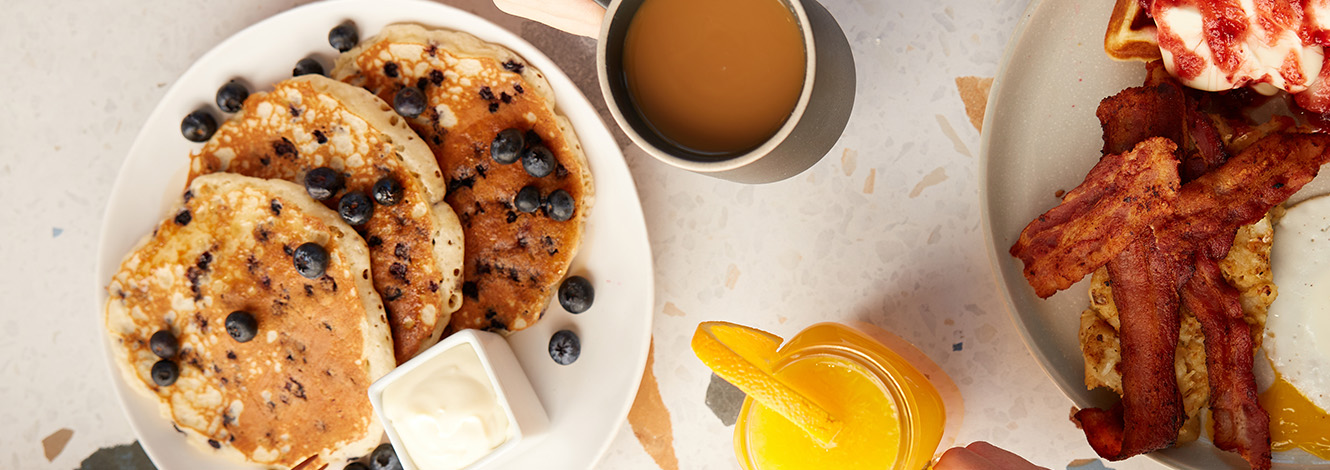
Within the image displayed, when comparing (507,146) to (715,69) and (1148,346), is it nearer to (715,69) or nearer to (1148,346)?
(715,69)

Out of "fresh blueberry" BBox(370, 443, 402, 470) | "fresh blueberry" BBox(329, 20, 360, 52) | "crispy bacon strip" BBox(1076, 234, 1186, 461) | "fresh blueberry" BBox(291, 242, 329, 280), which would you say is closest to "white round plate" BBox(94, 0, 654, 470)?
"fresh blueberry" BBox(329, 20, 360, 52)

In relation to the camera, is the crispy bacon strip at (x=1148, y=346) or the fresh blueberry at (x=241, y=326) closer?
the crispy bacon strip at (x=1148, y=346)

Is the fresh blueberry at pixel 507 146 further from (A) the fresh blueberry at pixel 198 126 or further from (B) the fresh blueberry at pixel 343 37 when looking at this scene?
(A) the fresh blueberry at pixel 198 126

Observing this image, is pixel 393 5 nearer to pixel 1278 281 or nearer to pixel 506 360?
pixel 506 360

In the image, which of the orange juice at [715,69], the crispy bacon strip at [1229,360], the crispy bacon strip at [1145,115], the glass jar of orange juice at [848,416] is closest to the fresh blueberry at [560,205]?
the orange juice at [715,69]

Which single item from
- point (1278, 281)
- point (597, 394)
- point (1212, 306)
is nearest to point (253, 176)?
point (597, 394)

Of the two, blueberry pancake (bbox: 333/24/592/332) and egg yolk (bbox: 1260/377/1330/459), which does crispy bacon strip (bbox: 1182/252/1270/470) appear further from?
blueberry pancake (bbox: 333/24/592/332)
